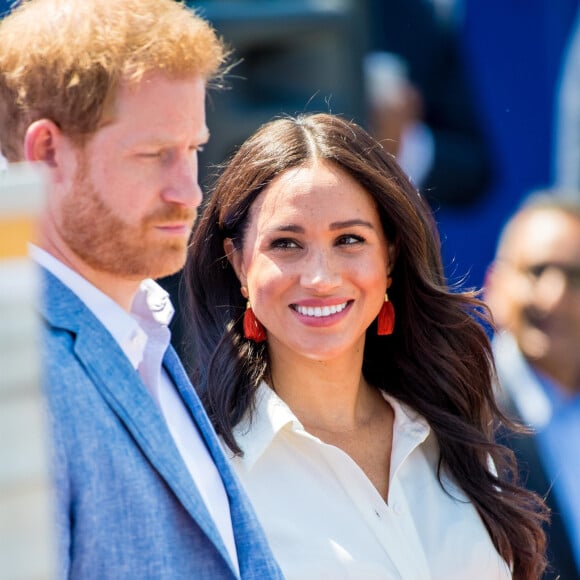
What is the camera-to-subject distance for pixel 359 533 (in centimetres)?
245

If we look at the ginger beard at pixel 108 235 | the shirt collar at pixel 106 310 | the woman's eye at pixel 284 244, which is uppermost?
the ginger beard at pixel 108 235

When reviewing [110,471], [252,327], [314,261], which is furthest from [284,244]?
[110,471]

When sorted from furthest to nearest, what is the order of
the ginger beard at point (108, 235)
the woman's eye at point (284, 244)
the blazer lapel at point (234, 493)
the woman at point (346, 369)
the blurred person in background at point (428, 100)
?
the blurred person in background at point (428, 100) < the woman's eye at point (284, 244) < the woman at point (346, 369) < the blazer lapel at point (234, 493) < the ginger beard at point (108, 235)

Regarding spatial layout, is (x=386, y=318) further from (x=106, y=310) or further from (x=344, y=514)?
(x=106, y=310)

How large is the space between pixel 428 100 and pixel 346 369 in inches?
135

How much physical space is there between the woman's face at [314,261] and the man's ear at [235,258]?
44 millimetres

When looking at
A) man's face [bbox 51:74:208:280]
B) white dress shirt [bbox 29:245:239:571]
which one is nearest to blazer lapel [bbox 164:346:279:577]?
white dress shirt [bbox 29:245:239:571]

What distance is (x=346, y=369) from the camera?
2709 mm

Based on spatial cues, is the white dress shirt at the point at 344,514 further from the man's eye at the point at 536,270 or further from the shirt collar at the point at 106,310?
the man's eye at the point at 536,270

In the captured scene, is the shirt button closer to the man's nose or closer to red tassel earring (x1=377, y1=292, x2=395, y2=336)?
red tassel earring (x1=377, y1=292, x2=395, y2=336)

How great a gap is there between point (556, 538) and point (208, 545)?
6.90 feet

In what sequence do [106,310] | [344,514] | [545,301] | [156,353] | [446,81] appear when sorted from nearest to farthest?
[106,310]
[156,353]
[344,514]
[545,301]
[446,81]

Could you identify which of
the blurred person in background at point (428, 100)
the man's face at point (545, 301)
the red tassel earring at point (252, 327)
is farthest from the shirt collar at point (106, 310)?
the blurred person in background at point (428, 100)

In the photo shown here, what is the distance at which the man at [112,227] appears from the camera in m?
1.59
